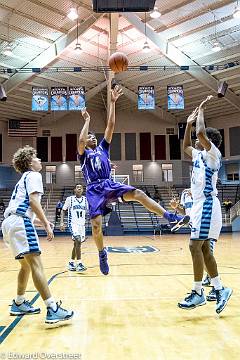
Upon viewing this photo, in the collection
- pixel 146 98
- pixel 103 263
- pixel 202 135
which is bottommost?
pixel 103 263

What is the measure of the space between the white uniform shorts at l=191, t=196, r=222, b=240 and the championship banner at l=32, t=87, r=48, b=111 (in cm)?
1521

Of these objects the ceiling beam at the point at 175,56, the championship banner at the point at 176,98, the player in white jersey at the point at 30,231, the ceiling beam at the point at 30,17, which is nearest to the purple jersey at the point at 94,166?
the player in white jersey at the point at 30,231

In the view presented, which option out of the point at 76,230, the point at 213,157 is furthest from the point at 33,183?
the point at 76,230

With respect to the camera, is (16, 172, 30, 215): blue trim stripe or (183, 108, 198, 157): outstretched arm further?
(183, 108, 198, 157): outstretched arm

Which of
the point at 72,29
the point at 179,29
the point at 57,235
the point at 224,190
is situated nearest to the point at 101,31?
the point at 72,29

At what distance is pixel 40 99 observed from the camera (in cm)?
1820

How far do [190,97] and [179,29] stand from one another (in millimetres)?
8010

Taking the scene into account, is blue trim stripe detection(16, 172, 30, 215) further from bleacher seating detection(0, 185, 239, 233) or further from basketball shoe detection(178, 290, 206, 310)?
Answer: bleacher seating detection(0, 185, 239, 233)

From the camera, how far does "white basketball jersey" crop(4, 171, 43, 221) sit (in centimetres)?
370

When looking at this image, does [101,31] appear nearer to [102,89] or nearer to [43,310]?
[102,89]

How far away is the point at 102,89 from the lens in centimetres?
2667

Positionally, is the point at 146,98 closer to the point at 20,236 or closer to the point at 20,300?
the point at 20,300

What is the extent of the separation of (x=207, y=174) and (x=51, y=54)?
1730 cm

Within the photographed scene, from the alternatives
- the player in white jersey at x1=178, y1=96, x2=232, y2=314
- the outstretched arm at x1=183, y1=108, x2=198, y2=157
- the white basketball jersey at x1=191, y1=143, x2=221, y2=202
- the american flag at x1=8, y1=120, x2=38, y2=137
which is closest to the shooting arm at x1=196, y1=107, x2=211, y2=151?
the player in white jersey at x1=178, y1=96, x2=232, y2=314
